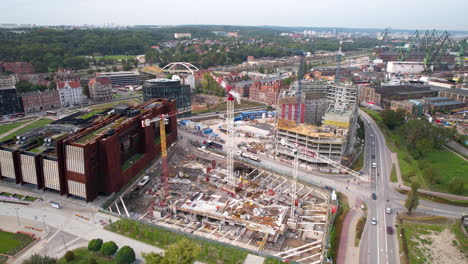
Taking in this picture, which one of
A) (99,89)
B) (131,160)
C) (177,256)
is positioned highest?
(99,89)

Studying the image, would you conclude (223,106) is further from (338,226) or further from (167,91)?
(338,226)

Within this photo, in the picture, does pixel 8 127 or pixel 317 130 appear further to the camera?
pixel 8 127

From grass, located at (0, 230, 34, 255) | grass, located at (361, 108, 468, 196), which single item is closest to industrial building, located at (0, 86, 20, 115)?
grass, located at (0, 230, 34, 255)

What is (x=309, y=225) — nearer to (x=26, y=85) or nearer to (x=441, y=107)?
(x=441, y=107)

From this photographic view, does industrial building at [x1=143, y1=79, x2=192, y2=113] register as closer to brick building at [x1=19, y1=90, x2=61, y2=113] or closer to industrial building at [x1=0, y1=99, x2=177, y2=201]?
brick building at [x1=19, y1=90, x2=61, y2=113]

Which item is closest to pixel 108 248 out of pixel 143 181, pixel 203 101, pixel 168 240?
pixel 168 240
